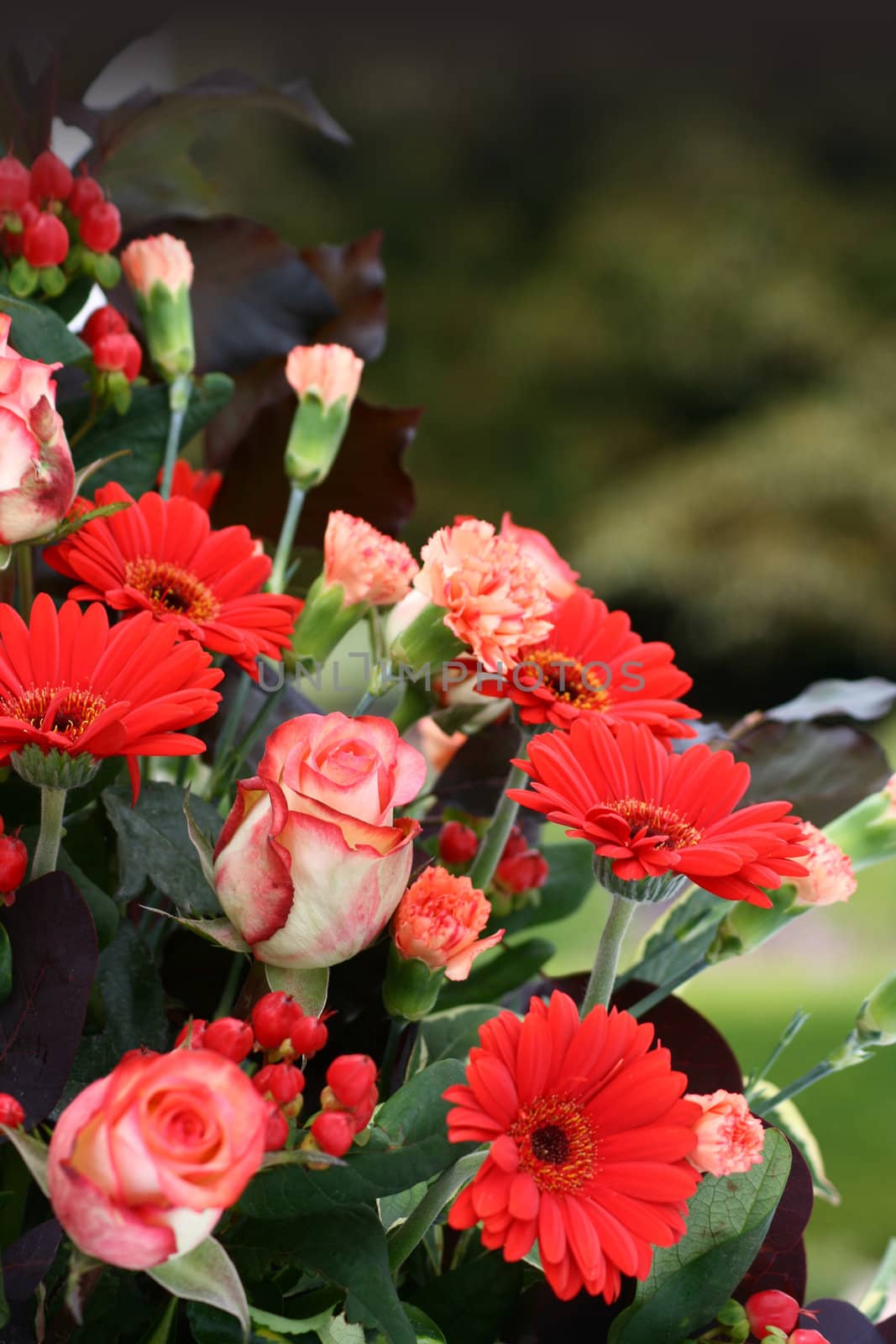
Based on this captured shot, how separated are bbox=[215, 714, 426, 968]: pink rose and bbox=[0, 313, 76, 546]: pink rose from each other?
5 cm

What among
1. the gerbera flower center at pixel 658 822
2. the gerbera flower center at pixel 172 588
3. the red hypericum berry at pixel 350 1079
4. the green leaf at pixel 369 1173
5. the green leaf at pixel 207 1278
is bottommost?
the green leaf at pixel 369 1173

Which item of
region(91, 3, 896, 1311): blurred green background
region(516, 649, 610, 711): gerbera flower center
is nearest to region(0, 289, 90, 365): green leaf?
region(516, 649, 610, 711): gerbera flower center

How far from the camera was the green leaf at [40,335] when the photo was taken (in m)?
0.23

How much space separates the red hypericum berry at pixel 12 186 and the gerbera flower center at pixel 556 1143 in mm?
191

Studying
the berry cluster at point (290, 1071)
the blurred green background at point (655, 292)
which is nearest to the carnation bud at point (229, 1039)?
the berry cluster at point (290, 1071)

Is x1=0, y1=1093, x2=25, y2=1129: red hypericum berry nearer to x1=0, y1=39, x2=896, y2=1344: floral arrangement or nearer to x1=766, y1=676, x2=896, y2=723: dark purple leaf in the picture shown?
x1=0, y1=39, x2=896, y2=1344: floral arrangement

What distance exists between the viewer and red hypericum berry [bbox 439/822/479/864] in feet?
0.81

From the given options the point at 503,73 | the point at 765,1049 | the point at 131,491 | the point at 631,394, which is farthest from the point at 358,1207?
the point at 503,73

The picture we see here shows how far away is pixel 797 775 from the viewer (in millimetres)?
310

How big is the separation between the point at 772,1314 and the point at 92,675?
0.14m

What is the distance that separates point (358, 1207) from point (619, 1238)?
0.03 m

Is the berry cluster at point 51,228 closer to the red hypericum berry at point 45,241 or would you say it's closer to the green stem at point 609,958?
the red hypericum berry at point 45,241

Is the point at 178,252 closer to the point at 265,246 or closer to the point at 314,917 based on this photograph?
the point at 265,246

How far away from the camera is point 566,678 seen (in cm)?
24
